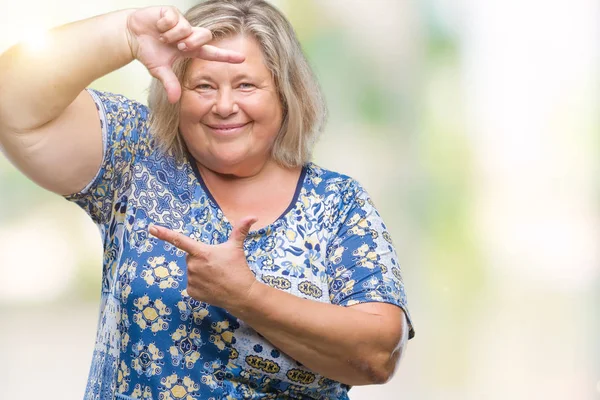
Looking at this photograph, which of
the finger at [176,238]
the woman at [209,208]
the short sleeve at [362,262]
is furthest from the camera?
the short sleeve at [362,262]

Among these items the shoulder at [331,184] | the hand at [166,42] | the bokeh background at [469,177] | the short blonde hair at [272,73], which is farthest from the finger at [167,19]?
the bokeh background at [469,177]

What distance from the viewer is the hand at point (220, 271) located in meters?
1.49

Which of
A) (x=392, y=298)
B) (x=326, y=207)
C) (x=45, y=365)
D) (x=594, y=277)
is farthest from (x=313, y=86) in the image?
(x=594, y=277)

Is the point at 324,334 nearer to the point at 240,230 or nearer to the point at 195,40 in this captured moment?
the point at 240,230

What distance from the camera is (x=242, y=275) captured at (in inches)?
59.6

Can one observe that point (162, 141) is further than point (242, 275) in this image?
Yes

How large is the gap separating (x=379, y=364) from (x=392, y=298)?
11cm

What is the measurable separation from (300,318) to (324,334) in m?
0.05

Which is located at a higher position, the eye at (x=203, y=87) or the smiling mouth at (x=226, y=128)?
the eye at (x=203, y=87)

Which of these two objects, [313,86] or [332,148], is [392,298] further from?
[332,148]

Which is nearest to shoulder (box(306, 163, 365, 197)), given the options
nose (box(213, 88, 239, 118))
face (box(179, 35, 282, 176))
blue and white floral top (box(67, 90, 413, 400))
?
blue and white floral top (box(67, 90, 413, 400))

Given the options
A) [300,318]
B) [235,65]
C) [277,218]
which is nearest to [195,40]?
[235,65]

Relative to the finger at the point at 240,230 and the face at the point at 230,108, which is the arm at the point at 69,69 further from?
the finger at the point at 240,230

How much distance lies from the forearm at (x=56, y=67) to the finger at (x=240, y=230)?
332 millimetres
